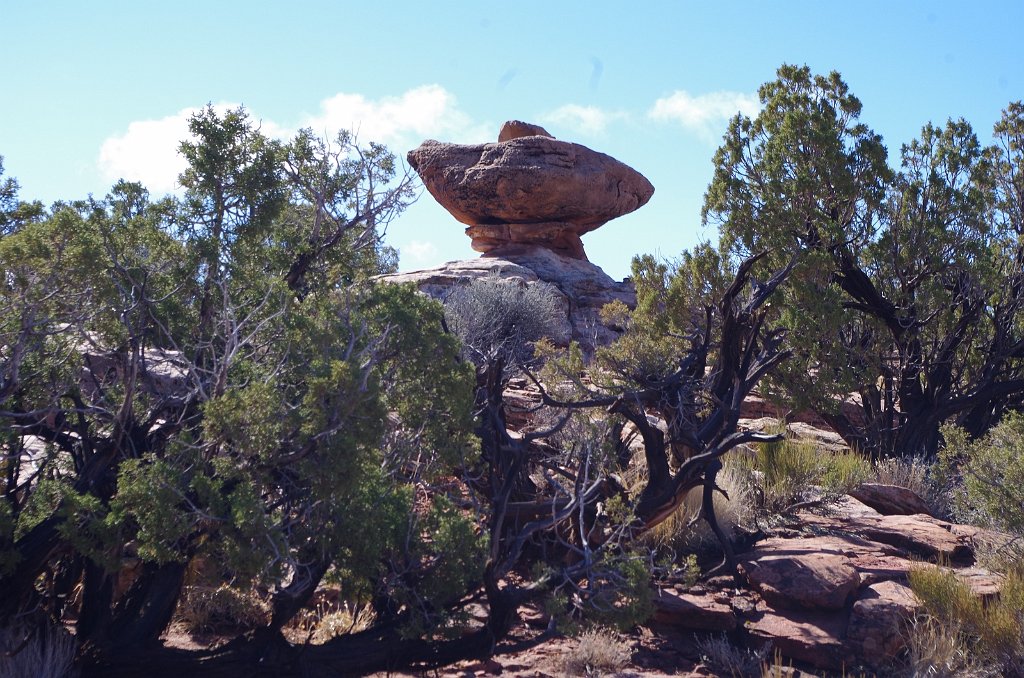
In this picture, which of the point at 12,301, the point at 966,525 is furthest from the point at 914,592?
the point at 12,301

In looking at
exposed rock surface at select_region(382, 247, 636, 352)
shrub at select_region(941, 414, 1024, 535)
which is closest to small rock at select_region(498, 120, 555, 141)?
exposed rock surface at select_region(382, 247, 636, 352)

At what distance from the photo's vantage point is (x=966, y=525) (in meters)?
8.30

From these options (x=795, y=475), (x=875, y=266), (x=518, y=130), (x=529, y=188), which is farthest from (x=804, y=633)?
(x=518, y=130)

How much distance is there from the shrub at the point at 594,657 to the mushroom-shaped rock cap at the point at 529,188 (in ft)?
60.7

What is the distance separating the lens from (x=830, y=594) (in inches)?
254

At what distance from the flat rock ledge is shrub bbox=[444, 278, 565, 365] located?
878cm

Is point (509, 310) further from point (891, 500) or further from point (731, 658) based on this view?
point (731, 658)

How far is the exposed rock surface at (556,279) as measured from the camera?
19.6m

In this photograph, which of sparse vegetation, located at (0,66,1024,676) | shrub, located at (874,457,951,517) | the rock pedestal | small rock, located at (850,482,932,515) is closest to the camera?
sparse vegetation, located at (0,66,1024,676)

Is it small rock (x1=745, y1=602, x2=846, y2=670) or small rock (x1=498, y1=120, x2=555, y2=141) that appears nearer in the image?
small rock (x1=745, y1=602, x2=846, y2=670)

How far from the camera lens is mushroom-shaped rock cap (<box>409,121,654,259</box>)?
77.3 feet

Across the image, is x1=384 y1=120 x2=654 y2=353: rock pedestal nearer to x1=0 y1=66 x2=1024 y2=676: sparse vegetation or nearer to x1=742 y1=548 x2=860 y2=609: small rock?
x1=0 y1=66 x2=1024 y2=676: sparse vegetation

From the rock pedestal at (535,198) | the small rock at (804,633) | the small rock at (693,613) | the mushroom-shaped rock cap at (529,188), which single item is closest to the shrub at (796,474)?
the small rock at (804,633)

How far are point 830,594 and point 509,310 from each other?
12158 mm
